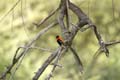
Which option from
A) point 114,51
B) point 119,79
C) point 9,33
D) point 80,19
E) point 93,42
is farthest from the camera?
point 9,33

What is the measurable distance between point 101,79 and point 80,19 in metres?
1.74

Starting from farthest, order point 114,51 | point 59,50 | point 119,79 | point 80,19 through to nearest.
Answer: point 114,51 < point 119,79 < point 80,19 < point 59,50

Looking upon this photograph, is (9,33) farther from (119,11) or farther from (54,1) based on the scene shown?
(119,11)

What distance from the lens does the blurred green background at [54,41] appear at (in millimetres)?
3000

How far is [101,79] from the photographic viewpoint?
286cm

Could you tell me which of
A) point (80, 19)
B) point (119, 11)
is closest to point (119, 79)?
point (119, 11)

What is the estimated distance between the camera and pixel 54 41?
3.41m

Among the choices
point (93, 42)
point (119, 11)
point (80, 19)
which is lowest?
point (93, 42)

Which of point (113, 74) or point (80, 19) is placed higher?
point (80, 19)

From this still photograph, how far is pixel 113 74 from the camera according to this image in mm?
2811

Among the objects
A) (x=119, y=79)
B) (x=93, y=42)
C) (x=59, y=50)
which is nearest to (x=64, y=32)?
(x=59, y=50)

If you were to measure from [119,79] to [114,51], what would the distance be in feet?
1.29

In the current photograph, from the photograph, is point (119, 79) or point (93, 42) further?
point (93, 42)

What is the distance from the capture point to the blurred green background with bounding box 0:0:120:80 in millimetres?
3000
